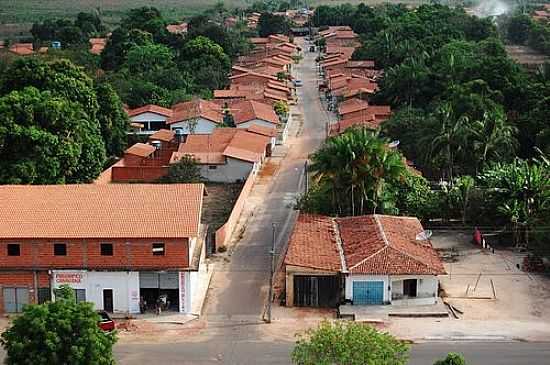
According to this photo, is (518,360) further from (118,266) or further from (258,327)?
(118,266)

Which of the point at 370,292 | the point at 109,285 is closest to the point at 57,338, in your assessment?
the point at 109,285

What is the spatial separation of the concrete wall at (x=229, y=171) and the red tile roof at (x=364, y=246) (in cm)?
1648

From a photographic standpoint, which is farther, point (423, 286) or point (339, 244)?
point (339, 244)

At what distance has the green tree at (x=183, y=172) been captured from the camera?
5462 centimetres

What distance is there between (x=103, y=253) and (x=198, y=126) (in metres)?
36.3

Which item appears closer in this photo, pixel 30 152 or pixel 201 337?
pixel 201 337

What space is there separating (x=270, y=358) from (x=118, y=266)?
24.4 feet

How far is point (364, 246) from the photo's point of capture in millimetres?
36188

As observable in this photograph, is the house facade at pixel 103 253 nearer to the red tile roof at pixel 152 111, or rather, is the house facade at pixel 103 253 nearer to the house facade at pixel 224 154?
the house facade at pixel 224 154

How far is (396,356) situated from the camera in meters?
21.5

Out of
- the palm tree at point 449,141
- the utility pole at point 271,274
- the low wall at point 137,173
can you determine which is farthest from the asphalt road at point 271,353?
the low wall at point 137,173

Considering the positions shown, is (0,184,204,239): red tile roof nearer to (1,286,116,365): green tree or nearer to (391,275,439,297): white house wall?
(391,275,439,297): white house wall

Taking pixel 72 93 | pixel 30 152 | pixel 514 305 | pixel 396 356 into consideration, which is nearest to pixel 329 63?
pixel 72 93

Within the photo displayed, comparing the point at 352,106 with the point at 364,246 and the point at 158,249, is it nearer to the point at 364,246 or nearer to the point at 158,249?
the point at 364,246
